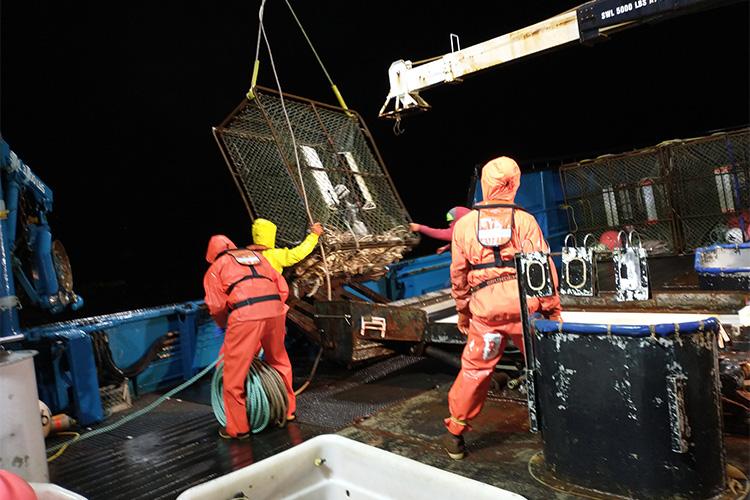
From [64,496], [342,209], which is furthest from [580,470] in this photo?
[342,209]

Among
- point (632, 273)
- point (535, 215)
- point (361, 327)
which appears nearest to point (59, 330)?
point (361, 327)

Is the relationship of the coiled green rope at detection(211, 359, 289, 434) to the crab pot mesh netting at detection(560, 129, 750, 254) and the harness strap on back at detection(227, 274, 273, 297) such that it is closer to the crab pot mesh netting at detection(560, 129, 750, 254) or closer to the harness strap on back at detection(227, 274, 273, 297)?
the harness strap on back at detection(227, 274, 273, 297)

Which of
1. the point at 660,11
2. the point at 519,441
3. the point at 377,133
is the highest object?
the point at 377,133

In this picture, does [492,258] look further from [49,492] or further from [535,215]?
[535,215]

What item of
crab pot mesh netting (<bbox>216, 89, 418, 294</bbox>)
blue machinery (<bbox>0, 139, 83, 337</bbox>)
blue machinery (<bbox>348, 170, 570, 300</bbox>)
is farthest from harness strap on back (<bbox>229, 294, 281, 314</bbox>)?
blue machinery (<bbox>348, 170, 570, 300</bbox>)

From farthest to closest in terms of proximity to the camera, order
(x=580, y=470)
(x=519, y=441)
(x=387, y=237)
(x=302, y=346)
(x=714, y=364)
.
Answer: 1. (x=302, y=346)
2. (x=387, y=237)
3. (x=519, y=441)
4. (x=580, y=470)
5. (x=714, y=364)

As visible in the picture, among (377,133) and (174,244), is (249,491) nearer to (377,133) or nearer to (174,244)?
(377,133)

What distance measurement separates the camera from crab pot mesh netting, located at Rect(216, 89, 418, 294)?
220 inches

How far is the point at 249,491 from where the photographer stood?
5.45 ft

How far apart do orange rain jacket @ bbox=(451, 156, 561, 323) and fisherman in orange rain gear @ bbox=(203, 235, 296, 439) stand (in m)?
1.65

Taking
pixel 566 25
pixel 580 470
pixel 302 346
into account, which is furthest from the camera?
pixel 302 346

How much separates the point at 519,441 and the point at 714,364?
4.64 feet

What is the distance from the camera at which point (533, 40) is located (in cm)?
476

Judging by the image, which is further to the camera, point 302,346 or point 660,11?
point 302,346
